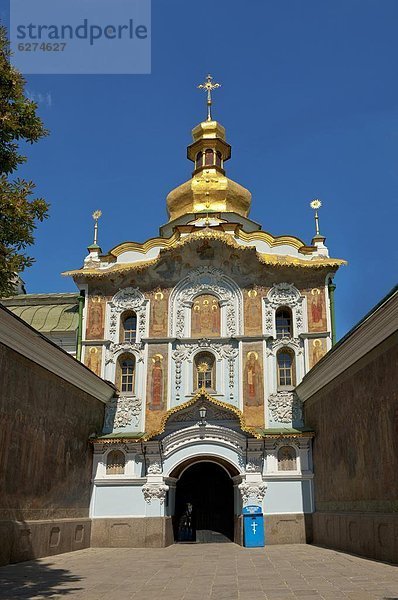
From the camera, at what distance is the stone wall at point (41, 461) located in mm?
14664

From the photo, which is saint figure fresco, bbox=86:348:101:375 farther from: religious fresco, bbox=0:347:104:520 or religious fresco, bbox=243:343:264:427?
religious fresco, bbox=243:343:264:427

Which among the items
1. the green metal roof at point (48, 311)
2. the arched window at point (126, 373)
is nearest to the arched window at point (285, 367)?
the arched window at point (126, 373)

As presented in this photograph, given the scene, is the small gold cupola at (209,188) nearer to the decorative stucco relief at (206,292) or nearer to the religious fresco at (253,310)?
the decorative stucco relief at (206,292)

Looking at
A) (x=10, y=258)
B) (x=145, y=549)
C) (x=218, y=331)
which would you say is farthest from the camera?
(x=218, y=331)

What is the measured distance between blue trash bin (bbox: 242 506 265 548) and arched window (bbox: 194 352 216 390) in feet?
15.3

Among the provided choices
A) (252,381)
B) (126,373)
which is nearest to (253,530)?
(252,381)

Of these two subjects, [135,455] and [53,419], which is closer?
[53,419]

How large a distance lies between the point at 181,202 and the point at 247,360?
10051 mm

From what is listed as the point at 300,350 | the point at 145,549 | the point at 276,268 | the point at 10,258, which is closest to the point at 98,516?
the point at 145,549

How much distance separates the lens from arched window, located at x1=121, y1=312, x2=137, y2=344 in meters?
23.5

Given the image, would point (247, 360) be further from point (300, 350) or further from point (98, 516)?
point (98, 516)

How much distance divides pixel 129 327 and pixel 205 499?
7234mm

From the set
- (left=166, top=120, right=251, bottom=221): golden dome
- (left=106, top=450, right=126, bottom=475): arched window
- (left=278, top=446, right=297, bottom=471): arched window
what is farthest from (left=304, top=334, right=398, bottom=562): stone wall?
(left=166, top=120, right=251, bottom=221): golden dome

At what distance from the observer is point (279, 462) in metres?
20.8
